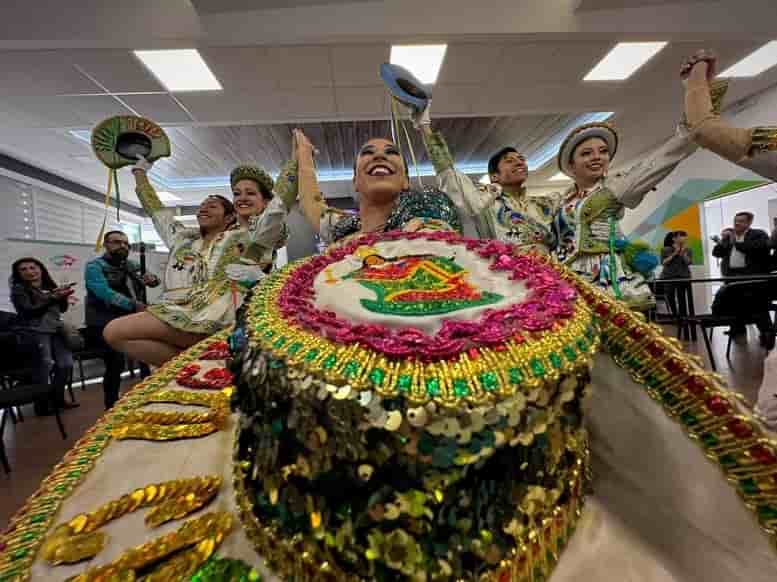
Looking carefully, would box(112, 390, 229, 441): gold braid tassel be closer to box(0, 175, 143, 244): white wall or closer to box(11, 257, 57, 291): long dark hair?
box(11, 257, 57, 291): long dark hair

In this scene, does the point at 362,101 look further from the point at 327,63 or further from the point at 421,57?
the point at 421,57

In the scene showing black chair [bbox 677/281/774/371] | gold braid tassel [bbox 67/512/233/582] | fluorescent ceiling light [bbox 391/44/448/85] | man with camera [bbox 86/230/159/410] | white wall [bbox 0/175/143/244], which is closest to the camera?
gold braid tassel [bbox 67/512/233/582]

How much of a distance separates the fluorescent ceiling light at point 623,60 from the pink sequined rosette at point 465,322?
3916mm

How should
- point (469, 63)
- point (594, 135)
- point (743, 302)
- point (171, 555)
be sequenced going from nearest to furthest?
point (171, 555) < point (594, 135) < point (743, 302) < point (469, 63)

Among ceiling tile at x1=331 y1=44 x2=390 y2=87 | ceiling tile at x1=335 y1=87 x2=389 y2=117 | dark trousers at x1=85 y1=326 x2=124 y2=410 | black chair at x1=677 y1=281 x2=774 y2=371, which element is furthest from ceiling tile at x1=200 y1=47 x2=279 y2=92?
black chair at x1=677 y1=281 x2=774 y2=371

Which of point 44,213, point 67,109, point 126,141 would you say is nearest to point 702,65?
point 126,141

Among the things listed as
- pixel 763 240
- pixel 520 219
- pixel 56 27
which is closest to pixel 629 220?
pixel 763 240

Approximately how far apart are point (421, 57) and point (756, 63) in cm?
350

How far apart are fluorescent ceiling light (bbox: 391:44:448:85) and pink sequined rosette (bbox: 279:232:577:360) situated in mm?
3128

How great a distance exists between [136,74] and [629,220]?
7.55 metres

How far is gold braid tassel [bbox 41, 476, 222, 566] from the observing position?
0.52 m

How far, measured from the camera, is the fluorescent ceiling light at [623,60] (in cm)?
363

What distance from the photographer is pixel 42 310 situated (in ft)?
9.81

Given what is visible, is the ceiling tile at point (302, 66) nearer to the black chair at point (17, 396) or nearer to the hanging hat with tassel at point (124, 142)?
the hanging hat with tassel at point (124, 142)
